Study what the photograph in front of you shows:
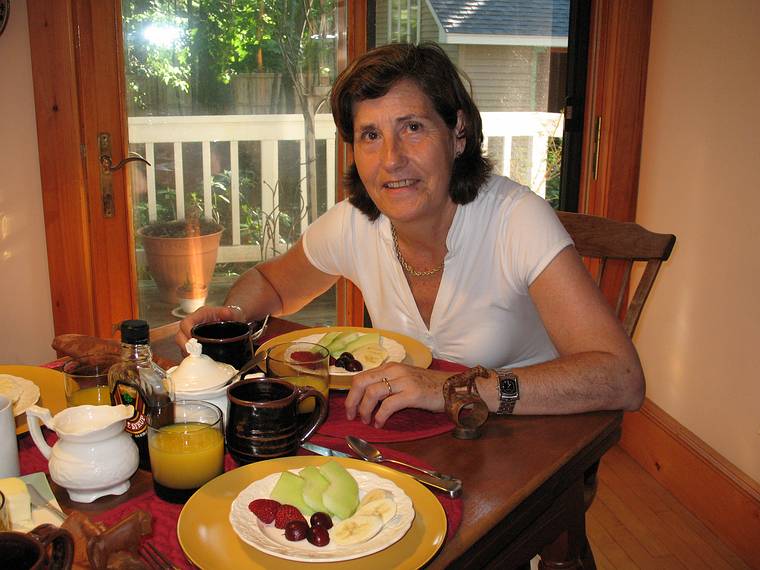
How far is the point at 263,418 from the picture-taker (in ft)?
3.54

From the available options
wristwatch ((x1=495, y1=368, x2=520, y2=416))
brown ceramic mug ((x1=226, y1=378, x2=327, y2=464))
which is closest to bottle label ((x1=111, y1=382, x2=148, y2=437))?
brown ceramic mug ((x1=226, y1=378, x2=327, y2=464))

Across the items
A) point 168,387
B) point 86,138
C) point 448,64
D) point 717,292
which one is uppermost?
point 448,64

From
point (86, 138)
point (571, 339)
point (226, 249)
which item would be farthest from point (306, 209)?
point (571, 339)

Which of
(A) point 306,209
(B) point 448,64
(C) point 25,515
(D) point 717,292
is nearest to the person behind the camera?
(C) point 25,515

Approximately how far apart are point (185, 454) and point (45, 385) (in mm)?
508

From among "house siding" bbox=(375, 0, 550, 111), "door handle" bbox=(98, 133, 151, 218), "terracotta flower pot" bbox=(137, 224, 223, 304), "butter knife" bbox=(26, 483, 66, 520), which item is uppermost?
"house siding" bbox=(375, 0, 550, 111)

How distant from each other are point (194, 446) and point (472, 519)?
379 millimetres

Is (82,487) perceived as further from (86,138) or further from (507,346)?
(86,138)

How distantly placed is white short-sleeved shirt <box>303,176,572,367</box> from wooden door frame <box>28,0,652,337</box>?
1366 millimetres

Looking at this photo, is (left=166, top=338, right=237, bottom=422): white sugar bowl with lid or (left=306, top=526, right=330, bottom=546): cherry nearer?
(left=306, top=526, right=330, bottom=546): cherry

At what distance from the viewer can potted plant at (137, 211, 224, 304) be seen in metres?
2.94

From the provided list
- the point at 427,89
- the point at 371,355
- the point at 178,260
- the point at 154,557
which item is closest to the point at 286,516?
the point at 154,557

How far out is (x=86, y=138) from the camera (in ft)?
8.80

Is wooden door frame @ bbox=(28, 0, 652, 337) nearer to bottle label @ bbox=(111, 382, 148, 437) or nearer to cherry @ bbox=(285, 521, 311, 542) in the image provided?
bottle label @ bbox=(111, 382, 148, 437)
